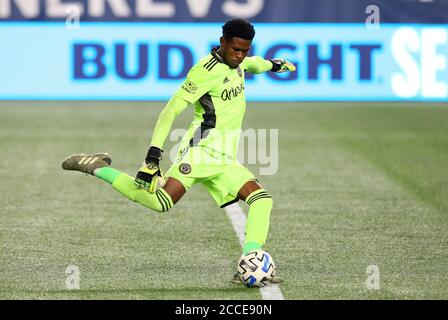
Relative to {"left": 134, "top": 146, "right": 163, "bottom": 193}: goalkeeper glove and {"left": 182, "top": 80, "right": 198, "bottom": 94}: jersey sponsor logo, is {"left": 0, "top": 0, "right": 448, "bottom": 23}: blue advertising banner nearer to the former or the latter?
{"left": 182, "top": 80, "right": 198, "bottom": 94}: jersey sponsor logo

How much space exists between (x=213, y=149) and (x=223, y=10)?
11.4 metres

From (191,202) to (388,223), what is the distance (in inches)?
84.0

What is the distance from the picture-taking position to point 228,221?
10.5 m

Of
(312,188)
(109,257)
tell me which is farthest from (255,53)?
(109,257)

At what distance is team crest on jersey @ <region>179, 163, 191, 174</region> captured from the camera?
26.9 feet

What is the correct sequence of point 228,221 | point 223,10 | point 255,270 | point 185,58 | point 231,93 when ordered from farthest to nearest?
point 223,10 < point 185,58 < point 228,221 < point 231,93 < point 255,270

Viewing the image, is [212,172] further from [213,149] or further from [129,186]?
[129,186]

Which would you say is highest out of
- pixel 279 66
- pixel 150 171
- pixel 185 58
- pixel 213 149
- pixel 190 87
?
pixel 185 58

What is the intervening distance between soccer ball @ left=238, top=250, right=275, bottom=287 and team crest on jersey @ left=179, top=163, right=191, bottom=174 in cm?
75

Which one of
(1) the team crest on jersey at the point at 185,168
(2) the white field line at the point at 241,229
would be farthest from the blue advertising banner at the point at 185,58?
(1) the team crest on jersey at the point at 185,168

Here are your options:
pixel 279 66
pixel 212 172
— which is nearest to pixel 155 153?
pixel 212 172

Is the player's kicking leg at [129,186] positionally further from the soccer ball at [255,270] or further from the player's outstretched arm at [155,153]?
the soccer ball at [255,270]

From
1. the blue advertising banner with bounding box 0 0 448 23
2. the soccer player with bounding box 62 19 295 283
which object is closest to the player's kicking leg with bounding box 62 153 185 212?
the soccer player with bounding box 62 19 295 283

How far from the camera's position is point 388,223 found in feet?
33.9
